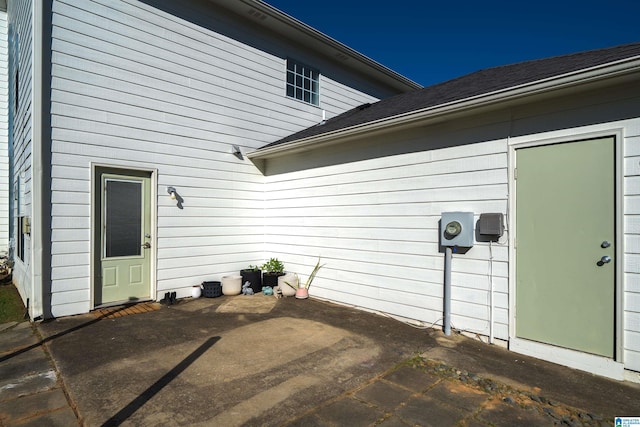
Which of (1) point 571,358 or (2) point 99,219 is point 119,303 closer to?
(2) point 99,219

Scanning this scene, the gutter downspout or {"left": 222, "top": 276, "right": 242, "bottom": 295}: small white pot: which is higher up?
the gutter downspout

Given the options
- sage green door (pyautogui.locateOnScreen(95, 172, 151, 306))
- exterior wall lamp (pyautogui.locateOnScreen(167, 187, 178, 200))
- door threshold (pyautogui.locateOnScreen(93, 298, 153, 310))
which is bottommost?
door threshold (pyautogui.locateOnScreen(93, 298, 153, 310))

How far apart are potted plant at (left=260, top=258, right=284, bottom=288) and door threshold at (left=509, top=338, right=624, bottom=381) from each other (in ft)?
12.9

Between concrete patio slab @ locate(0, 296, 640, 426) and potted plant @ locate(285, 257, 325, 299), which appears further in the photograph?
potted plant @ locate(285, 257, 325, 299)

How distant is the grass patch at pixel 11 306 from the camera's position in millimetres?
4648

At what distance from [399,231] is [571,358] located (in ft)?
7.45

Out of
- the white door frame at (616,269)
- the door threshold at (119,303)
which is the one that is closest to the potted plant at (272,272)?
the door threshold at (119,303)

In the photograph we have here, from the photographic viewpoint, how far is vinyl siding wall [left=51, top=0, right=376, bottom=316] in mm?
4750

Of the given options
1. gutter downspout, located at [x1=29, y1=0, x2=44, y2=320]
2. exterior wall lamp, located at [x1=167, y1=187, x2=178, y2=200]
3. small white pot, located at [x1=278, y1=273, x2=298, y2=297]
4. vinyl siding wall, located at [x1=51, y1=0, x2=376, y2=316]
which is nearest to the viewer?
gutter downspout, located at [x1=29, y1=0, x2=44, y2=320]

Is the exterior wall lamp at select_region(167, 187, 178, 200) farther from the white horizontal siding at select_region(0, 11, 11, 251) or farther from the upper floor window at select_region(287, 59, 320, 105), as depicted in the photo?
the white horizontal siding at select_region(0, 11, 11, 251)

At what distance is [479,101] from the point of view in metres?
3.68

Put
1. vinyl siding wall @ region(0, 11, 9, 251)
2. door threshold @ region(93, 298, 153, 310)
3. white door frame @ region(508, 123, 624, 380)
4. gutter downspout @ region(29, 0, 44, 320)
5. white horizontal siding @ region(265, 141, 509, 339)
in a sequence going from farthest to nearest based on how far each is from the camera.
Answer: vinyl siding wall @ region(0, 11, 9, 251) → door threshold @ region(93, 298, 153, 310) → gutter downspout @ region(29, 0, 44, 320) → white horizontal siding @ region(265, 141, 509, 339) → white door frame @ region(508, 123, 624, 380)

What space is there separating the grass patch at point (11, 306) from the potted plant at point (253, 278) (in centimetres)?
313

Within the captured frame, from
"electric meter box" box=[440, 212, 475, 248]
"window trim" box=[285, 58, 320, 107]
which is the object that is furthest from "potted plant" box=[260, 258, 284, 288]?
"window trim" box=[285, 58, 320, 107]
